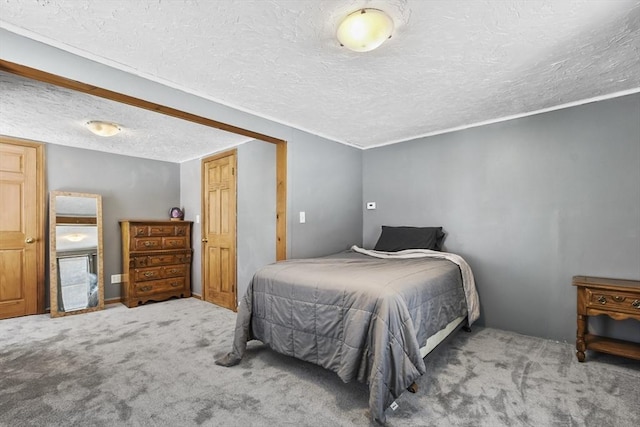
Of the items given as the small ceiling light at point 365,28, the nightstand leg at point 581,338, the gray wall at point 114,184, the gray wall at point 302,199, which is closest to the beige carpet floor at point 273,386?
the nightstand leg at point 581,338

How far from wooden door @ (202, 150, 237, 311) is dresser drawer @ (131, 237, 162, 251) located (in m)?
0.62

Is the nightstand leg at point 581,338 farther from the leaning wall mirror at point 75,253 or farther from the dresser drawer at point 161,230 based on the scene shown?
the leaning wall mirror at point 75,253

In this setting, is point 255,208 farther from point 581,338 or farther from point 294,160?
point 581,338

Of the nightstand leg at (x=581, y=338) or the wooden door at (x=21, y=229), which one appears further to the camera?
the wooden door at (x=21, y=229)

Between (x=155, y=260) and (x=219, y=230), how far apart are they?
3.36 feet

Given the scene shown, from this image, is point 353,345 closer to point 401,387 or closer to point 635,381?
point 401,387

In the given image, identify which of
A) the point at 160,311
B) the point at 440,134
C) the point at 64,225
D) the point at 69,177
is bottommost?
the point at 160,311

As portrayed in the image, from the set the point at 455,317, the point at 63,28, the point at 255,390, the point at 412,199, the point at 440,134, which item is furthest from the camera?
the point at 412,199

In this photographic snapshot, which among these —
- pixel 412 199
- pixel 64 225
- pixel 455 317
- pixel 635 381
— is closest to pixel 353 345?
pixel 455 317

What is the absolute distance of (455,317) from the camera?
2.57 meters

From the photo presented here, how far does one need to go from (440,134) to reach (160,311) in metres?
4.00

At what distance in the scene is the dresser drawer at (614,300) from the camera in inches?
85.1

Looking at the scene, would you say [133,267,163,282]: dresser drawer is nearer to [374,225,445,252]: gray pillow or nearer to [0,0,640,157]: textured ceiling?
[0,0,640,157]: textured ceiling

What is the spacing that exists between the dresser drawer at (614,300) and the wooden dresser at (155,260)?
4675mm
